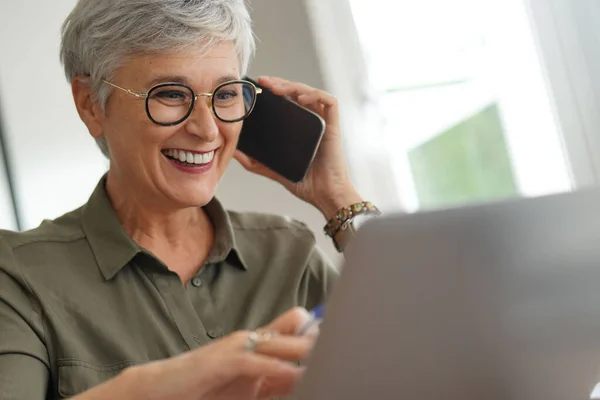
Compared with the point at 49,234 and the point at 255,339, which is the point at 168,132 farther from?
the point at 255,339

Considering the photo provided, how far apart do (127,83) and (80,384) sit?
20.0 inches

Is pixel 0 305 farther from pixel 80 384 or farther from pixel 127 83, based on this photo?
pixel 127 83

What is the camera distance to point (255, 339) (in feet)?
2.33

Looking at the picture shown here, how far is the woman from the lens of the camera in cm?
112

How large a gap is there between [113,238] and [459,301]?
830 mm

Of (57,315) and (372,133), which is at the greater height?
(372,133)

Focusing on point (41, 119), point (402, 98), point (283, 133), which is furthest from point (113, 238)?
point (402, 98)

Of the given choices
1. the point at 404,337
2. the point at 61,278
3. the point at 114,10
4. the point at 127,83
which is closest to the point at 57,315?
the point at 61,278

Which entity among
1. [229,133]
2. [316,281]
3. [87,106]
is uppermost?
[87,106]

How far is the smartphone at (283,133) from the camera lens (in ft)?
4.95

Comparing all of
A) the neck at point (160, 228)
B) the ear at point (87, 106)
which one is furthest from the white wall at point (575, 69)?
the ear at point (87, 106)

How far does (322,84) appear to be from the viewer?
210cm

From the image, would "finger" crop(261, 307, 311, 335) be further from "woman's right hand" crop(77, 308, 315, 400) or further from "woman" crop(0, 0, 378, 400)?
"woman" crop(0, 0, 378, 400)

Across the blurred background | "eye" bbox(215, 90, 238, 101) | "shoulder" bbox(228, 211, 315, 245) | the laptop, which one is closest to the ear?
"eye" bbox(215, 90, 238, 101)
